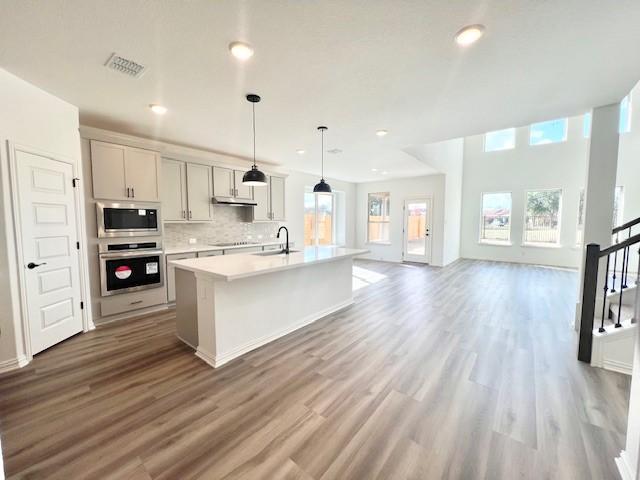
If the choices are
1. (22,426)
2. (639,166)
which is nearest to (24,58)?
(22,426)

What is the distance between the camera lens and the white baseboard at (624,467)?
139 centimetres

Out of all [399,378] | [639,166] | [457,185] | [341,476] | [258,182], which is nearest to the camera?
[341,476]

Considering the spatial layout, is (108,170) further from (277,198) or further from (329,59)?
(329,59)

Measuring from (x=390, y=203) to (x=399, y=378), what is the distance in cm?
689

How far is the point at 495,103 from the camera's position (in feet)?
9.78

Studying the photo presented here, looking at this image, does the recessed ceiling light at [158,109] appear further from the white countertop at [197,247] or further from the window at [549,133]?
the window at [549,133]

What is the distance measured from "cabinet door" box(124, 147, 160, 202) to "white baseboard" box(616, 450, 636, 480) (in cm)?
512

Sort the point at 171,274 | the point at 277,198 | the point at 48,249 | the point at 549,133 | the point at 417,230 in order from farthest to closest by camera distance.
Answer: the point at 417,230
the point at 549,133
the point at 277,198
the point at 171,274
the point at 48,249

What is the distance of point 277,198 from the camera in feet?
19.5

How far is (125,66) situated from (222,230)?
3303 mm

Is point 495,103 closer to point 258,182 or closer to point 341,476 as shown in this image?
point 258,182

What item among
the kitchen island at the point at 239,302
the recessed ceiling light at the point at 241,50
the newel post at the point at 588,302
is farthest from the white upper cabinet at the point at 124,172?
the newel post at the point at 588,302

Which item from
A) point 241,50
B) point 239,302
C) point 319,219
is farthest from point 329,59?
point 319,219

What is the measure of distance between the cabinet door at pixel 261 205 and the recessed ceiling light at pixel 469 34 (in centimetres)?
429
